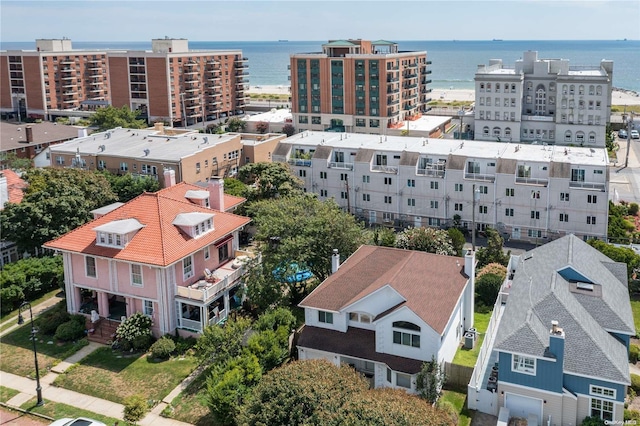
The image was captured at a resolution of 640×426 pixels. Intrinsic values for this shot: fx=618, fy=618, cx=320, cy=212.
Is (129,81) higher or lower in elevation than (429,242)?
higher

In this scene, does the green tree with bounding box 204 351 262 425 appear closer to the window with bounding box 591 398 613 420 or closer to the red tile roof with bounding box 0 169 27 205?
the window with bounding box 591 398 613 420

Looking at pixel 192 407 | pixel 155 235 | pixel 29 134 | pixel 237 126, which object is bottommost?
pixel 192 407

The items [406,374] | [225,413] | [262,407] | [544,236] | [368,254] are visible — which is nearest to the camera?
[262,407]

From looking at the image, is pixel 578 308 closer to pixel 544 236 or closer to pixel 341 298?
pixel 341 298

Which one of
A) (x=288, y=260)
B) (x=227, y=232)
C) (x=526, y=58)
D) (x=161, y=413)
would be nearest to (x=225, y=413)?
(x=161, y=413)

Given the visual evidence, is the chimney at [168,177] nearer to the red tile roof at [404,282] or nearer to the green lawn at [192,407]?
the red tile roof at [404,282]

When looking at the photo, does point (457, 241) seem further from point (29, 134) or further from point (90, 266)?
point (29, 134)

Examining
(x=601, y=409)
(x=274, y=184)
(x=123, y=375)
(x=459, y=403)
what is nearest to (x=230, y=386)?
(x=123, y=375)
